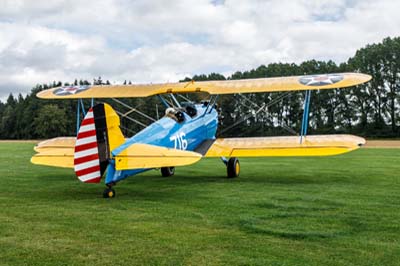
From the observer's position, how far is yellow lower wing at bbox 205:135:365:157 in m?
9.51

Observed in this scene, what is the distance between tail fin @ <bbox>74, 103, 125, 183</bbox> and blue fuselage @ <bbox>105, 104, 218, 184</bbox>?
166 mm

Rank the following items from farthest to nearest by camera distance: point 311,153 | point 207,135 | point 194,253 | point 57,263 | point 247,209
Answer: point 207,135
point 311,153
point 247,209
point 194,253
point 57,263

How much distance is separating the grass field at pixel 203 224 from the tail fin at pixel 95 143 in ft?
1.62

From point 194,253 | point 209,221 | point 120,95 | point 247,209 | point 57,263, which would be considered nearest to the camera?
point 57,263

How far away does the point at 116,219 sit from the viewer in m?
5.62

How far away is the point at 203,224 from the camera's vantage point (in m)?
5.33

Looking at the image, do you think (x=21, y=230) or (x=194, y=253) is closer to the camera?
(x=194, y=253)

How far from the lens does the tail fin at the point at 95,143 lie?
7.03m

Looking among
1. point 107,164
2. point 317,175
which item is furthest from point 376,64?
point 107,164

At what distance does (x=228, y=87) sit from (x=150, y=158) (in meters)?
3.64

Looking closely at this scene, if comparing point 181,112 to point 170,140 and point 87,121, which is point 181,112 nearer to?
point 170,140

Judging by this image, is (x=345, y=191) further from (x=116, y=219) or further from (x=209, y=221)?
(x=116, y=219)

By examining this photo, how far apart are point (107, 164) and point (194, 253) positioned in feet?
11.4

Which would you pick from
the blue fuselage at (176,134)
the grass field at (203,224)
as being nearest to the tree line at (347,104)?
the blue fuselage at (176,134)
